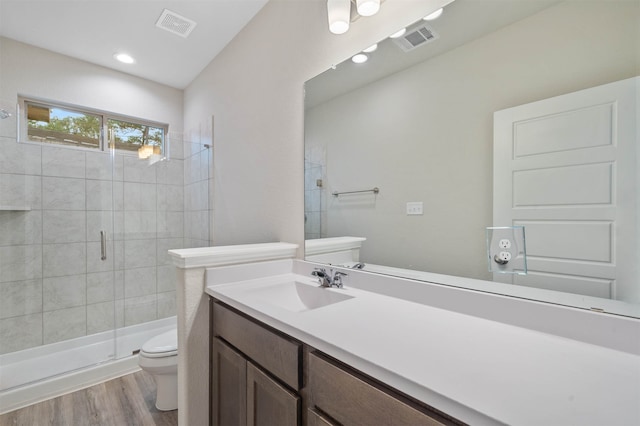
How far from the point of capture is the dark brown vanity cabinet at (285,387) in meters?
0.61

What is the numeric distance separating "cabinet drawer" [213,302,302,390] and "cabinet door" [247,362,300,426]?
0.10 ft

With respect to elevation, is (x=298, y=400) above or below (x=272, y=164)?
below

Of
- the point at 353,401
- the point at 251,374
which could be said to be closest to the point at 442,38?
the point at 353,401

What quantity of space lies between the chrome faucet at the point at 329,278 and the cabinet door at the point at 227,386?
46 cm

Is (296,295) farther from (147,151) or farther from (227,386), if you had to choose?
(147,151)

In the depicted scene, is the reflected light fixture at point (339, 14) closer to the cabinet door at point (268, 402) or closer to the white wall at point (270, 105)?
the white wall at point (270, 105)

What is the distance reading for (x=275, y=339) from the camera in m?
0.92

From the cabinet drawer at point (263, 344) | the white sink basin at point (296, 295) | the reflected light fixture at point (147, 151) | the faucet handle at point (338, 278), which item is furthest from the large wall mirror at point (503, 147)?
the reflected light fixture at point (147, 151)

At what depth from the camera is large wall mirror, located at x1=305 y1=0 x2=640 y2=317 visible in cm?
75

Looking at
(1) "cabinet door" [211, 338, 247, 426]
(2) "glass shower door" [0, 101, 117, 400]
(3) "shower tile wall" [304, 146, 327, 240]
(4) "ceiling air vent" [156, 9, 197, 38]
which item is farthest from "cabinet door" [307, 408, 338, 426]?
(4) "ceiling air vent" [156, 9, 197, 38]

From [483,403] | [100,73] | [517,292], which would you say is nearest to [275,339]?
[483,403]

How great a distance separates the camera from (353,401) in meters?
0.67

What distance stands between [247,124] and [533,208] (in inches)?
72.6

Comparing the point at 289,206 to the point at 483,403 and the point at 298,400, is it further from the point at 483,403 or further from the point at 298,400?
the point at 483,403
